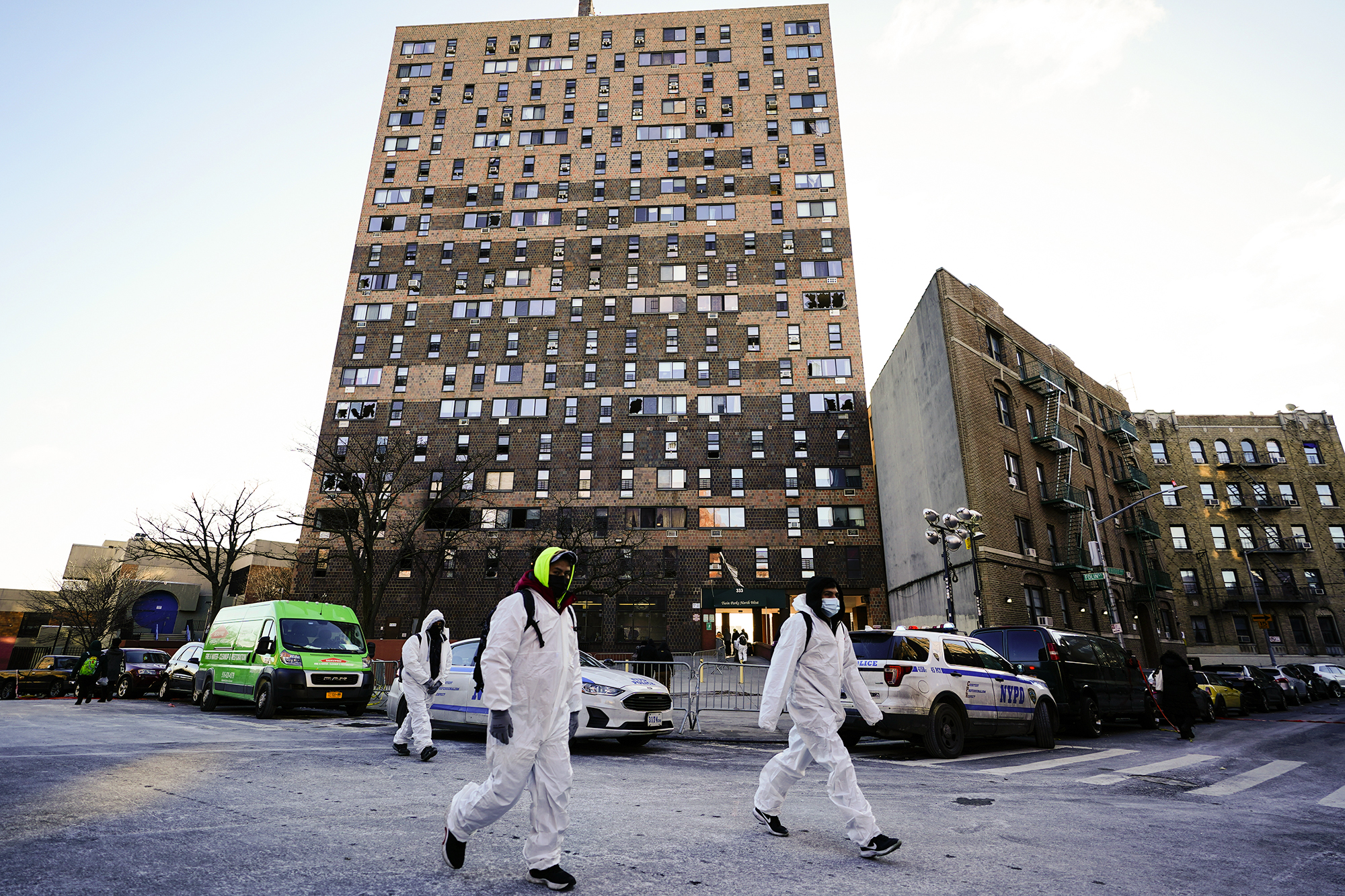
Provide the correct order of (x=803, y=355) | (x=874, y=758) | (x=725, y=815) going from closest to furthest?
1. (x=725, y=815)
2. (x=874, y=758)
3. (x=803, y=355)

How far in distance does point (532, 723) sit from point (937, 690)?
7927 mm

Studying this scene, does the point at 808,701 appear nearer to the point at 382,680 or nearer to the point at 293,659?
the point at 293,659

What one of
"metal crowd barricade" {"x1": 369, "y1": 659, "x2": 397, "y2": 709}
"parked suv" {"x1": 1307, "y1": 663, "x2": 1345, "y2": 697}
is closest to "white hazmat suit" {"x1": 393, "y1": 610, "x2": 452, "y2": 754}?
"metal crowd barricade" {"x1": 369, "y1": 659, "x2": 397, "y2": 709}

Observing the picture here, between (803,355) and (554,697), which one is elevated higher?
(803,355)

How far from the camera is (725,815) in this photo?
223 inches

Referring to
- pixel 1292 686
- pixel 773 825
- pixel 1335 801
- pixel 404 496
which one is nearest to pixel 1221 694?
pixel 1292 686

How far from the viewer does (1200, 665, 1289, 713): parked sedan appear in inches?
835

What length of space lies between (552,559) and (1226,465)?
55.7 metres

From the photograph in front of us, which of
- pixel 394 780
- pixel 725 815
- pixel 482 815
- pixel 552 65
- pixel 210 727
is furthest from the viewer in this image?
pixel 552 65

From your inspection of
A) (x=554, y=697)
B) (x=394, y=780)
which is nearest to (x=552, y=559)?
(x=554, y=697)

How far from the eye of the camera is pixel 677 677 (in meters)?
14.0

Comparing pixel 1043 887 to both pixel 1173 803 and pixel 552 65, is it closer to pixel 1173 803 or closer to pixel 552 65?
pixel 1173 803

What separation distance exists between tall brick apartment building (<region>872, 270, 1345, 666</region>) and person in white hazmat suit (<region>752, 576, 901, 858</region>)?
887 inches

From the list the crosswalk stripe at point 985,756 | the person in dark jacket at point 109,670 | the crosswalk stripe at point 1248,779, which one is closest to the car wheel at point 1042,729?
the crosswalk stripe at point 985,756
